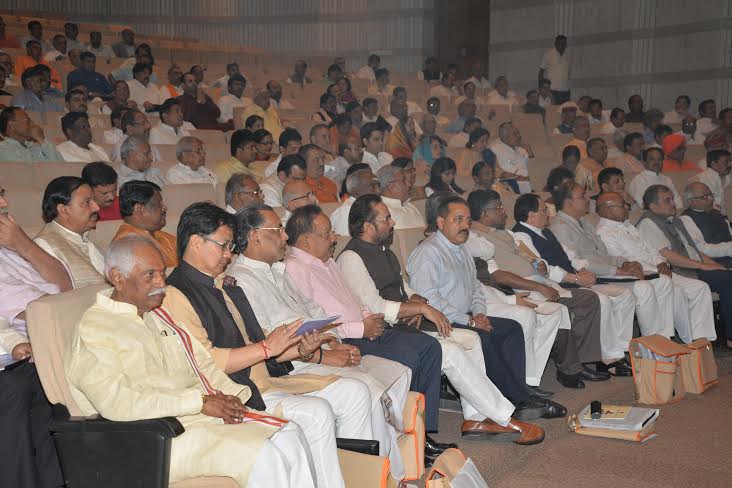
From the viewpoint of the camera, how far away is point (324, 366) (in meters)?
3.23

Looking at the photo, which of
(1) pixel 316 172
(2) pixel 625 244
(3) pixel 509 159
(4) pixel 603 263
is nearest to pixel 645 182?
(3) pixel 509 159

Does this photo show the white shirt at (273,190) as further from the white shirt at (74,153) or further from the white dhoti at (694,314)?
the white dhoti at (694,314)

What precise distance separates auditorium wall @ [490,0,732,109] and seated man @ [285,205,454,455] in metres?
9.02

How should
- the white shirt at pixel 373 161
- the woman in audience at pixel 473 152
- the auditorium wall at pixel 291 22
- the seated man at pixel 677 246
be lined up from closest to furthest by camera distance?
1. the seated man at pixel 677 246
2. the white shirt at pixel 373 161
3. the woman in audience at pixel 473 152
4. the auditorium wall at pixel 291 22

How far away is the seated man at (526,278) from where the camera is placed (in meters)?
4.59

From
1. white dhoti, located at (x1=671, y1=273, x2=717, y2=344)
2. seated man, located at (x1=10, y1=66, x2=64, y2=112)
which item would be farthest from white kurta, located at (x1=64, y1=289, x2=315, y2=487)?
seated man, located at (x1=10, y1=66, x2=64, y2=112)

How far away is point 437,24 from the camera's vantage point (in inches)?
535

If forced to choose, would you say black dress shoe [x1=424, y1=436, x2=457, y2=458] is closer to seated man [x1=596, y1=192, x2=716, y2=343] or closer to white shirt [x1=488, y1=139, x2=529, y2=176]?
seated man [x1=596, y1=192, x2=716, y2=343]

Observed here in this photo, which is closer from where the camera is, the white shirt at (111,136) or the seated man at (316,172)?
the seated man at (316,172)

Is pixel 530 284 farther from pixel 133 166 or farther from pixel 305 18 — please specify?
pixel 305 18

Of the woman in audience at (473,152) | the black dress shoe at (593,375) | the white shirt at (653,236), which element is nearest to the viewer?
the black dress shoe at (593,375)

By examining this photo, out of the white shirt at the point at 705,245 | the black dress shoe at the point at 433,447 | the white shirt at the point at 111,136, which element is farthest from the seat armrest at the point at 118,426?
the white shirt at the point at 111,136

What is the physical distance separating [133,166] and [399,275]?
2.14 metres

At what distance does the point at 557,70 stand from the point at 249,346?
10075 millimetres
